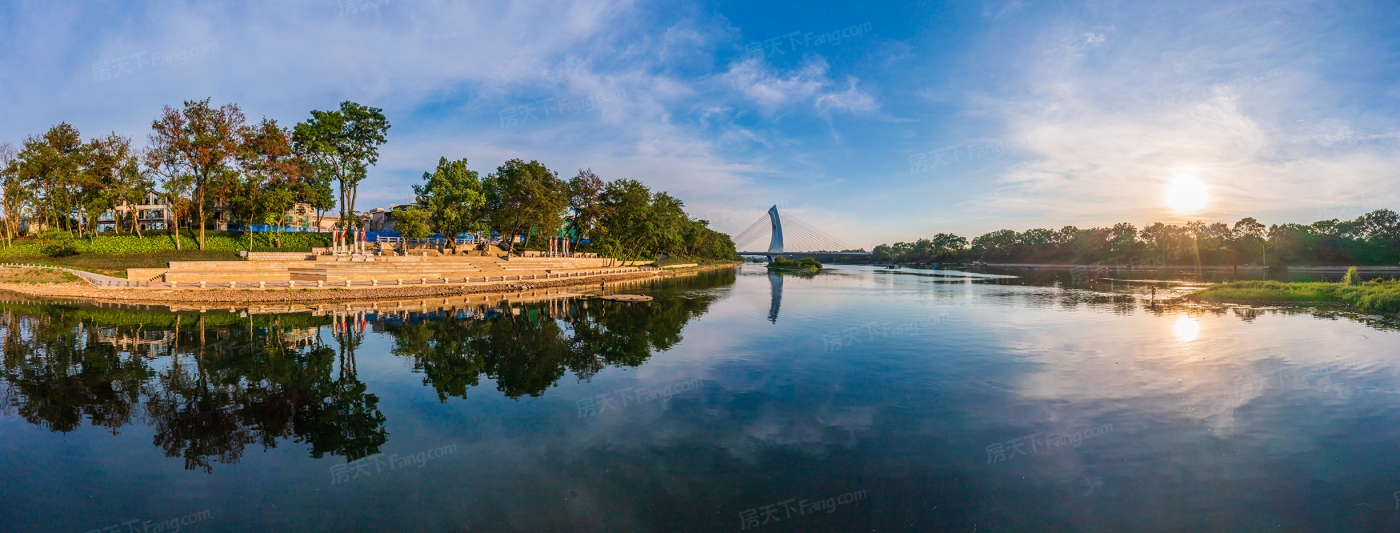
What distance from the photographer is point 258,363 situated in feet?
54.0

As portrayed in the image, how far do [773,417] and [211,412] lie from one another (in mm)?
12213

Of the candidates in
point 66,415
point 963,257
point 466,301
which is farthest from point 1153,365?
point 963,257

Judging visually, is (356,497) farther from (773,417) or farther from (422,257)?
(422,257)

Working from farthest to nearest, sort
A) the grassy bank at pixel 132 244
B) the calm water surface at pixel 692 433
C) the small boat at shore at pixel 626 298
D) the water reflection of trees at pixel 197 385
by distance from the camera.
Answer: the grassy bank at pixel 132 244 → the small boat at shore at pixel 626 298 → the water reflection of trees at pixel 197 385 → the calm water surface at pixel 692 433

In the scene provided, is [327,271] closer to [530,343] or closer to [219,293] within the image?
[219,293]

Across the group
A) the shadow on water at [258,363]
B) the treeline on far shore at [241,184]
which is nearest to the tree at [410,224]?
the treeline on far shore at [241,184]

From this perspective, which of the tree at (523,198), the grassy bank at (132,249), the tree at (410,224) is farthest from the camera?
the tree at (523,198)

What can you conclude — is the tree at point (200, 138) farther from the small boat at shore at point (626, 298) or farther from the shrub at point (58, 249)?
the small boat at shore at point (626, 298)

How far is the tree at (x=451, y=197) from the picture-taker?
5175cm

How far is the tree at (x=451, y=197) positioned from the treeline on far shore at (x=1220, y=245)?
11864cm

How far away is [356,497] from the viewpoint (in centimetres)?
821

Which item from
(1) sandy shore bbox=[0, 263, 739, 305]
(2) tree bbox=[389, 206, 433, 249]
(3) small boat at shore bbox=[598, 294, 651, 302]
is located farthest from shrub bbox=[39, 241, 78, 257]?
(3) small boat at shore bbox=[598, 294, 651, 302]

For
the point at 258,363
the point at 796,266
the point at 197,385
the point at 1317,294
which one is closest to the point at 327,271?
the point at 258,363

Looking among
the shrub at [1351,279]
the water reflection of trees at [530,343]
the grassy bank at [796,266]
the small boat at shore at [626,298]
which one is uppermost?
the grassy bank at [796,266]
